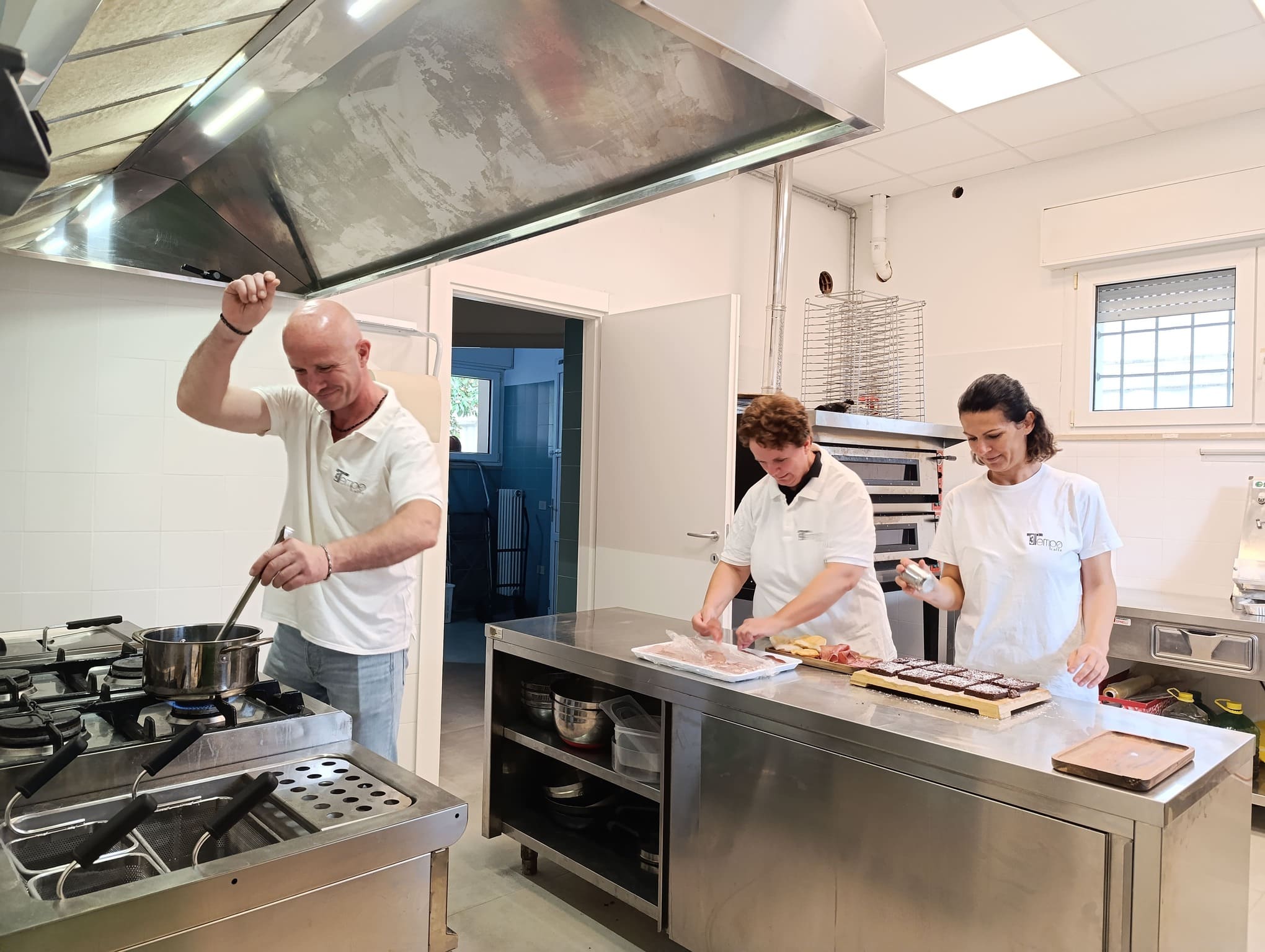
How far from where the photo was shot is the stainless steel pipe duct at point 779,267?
14.5ft

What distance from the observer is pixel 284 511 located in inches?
78.0

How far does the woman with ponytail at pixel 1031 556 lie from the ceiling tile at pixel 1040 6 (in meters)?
1.82

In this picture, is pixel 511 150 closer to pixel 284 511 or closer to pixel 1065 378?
pixel 284 511

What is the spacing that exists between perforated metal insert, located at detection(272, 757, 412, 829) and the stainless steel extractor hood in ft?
2.90

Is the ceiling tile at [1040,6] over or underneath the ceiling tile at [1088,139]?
over

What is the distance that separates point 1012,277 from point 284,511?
4190 mm

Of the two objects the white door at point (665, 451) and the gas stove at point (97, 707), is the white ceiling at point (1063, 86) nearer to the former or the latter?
the white door at point (665, 451)

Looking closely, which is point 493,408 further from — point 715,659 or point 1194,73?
point 715,659

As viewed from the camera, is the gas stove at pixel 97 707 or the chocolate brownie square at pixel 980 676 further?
the chocolate brownie square at pixel 980 676

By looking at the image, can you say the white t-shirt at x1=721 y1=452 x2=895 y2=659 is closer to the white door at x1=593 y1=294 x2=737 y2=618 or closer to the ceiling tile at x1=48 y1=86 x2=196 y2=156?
the white door at x1=593 y1=294 x2=737 y2=618

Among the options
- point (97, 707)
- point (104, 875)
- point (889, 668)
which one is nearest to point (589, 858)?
point (889, 668)

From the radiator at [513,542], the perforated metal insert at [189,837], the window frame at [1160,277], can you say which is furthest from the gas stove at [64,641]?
the radiator at [513,542]

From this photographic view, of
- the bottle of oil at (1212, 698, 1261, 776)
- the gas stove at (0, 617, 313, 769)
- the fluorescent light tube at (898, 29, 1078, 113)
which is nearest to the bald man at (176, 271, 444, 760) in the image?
the gas stove at (0, 617, 313, 769)

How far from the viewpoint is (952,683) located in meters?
1.92
